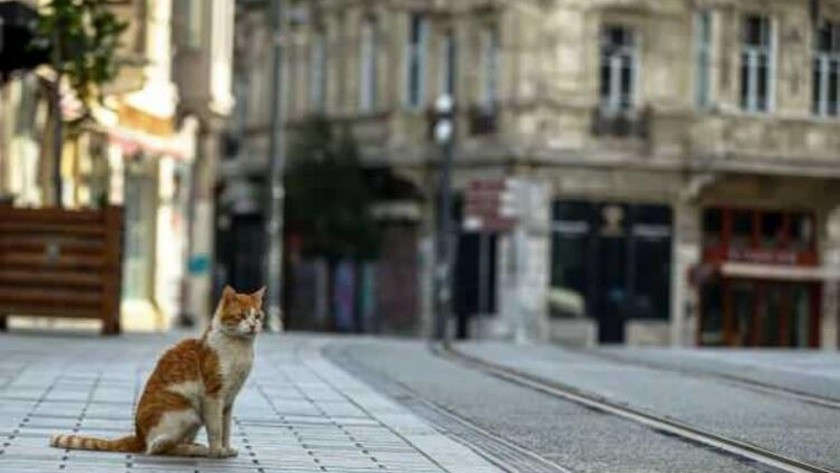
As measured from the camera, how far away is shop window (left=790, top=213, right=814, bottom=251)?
56500mm

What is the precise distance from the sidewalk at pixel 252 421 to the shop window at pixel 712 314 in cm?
3003

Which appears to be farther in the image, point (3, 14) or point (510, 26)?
point (510, 26)

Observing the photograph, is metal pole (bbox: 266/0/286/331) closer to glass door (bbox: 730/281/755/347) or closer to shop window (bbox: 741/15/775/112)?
shop window (bbox: 741/15/775/112)

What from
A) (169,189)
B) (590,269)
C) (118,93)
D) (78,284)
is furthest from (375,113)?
(78,284)

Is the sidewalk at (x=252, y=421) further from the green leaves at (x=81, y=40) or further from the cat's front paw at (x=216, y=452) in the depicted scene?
the green leaves at (x=81, y=40)

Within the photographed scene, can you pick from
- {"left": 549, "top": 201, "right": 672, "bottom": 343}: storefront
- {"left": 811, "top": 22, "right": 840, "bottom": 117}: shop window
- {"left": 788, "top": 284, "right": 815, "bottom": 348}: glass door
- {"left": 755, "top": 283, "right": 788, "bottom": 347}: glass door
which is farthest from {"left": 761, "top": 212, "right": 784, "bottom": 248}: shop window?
{"left": 549, "top": 201, "right": 672, "bottom": 343}: storefront

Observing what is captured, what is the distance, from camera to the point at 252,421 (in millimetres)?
16094

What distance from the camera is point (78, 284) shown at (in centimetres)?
3056

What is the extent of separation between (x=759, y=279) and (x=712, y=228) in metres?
1.68

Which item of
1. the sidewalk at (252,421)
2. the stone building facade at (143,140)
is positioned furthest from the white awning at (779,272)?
the sidewalk at (252,421)

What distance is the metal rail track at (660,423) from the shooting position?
14273mm

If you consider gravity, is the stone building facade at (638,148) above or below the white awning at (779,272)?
above

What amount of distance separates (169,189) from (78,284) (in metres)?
14.6

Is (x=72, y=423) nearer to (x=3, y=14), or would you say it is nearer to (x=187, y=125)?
(x=3, y=14)
